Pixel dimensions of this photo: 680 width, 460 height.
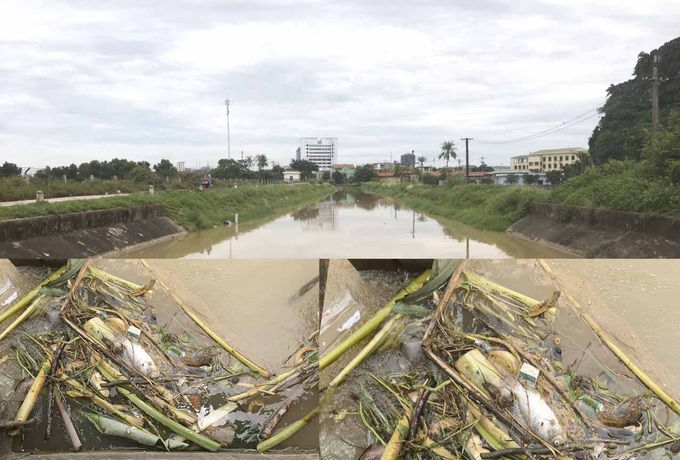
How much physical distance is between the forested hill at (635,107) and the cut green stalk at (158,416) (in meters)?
3.21

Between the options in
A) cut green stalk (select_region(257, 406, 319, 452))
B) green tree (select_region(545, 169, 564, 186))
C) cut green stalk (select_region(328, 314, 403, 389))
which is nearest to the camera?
cut green stalk (select_region(328, 314, 403, 389))

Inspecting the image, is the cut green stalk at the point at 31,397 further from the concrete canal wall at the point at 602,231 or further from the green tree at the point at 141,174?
the concrete canal wall at the point at 602,231

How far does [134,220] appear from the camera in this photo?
4.52 m

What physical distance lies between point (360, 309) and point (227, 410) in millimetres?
705

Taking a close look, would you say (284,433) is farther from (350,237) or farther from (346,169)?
(350,237)

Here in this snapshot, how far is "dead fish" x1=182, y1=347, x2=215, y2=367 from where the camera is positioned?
2.24m

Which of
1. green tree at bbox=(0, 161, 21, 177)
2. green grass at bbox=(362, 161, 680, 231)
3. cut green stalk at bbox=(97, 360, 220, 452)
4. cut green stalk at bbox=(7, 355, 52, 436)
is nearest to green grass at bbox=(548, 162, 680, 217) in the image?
green grass at bbox=(362, 161, 680, 231)

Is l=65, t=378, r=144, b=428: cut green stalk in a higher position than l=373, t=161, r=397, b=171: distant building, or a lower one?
A: lower

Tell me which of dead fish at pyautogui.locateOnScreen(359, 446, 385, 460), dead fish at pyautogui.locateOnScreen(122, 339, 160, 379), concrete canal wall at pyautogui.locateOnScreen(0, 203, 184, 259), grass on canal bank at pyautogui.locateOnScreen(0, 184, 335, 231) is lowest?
dead fish at pyautogui.locateOnScreen(359, 446, 385, 460)

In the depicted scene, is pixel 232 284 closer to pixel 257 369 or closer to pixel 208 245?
pixel 257 369

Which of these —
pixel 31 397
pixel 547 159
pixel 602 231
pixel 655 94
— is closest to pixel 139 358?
pixel 31 397

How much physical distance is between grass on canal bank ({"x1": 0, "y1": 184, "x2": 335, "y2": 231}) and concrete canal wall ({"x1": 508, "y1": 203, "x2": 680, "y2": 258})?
196cm

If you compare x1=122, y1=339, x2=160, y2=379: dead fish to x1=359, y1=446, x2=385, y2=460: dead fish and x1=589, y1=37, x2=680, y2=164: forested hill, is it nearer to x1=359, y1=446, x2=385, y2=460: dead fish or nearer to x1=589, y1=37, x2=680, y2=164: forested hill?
x1=359, y1=446, x2=385, y2=460: dead fish

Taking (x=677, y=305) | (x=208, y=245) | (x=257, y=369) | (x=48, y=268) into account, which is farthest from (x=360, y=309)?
Result: (x=208, y=245)
